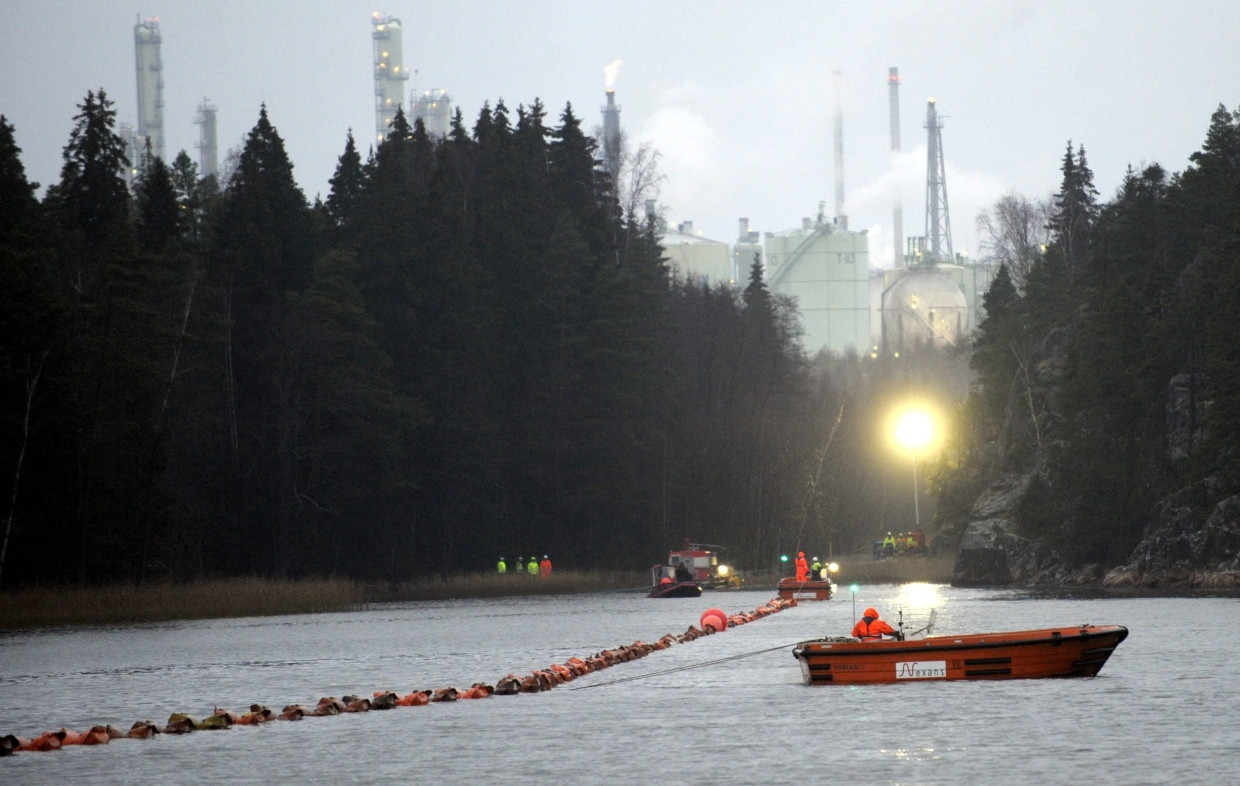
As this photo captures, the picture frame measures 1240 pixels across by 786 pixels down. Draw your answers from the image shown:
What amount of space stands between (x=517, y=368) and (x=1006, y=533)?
32.5 m

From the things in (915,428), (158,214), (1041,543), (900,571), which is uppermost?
(158,214)

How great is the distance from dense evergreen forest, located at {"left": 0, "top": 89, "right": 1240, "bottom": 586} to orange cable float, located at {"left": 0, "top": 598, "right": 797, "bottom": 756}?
31.5m

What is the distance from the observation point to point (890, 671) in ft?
135

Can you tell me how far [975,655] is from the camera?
4081cm

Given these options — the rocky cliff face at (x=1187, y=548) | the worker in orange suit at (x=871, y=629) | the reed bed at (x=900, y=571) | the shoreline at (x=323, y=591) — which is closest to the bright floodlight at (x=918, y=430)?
Answer: the shoreline at (x=323, y=591)

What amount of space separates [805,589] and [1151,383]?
22882mm

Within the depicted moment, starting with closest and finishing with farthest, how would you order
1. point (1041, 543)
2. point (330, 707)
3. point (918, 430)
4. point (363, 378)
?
point (330, 707), point (363, 378), point (1041, 543), point (918, 430)

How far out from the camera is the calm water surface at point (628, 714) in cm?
3077

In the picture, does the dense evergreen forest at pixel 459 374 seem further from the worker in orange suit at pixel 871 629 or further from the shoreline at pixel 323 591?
the worker in orange suit at pixel 871 629

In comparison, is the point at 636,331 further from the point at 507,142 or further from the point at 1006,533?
the point at 1006,533

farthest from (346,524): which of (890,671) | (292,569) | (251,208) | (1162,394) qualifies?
(890,671)

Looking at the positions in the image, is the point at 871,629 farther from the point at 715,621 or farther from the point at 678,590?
the point at 678,590

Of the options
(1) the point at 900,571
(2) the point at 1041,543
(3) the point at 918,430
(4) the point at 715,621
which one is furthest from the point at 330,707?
(3) the point at 918,430

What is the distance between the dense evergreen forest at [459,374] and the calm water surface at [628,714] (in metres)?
16.4
